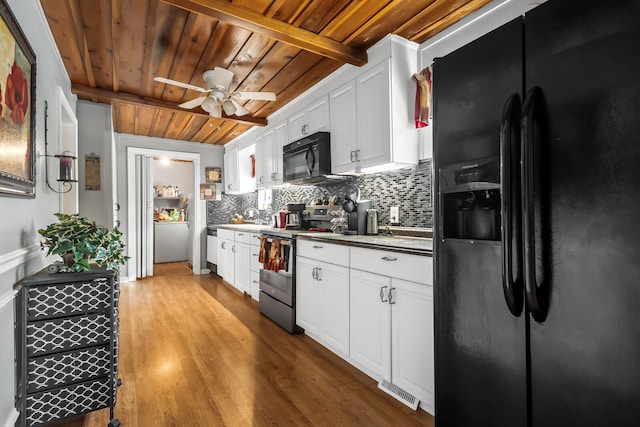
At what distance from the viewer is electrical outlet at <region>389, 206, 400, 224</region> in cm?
269

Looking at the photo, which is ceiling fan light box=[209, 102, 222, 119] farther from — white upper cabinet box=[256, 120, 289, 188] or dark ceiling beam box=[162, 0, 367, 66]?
dark ceiling beam box=[162, 0, 367, 66]

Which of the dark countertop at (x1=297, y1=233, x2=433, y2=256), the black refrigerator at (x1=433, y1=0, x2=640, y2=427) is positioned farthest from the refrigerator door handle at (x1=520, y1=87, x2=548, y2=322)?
the dark countertop at (x1=297, y1=233, x2=433, y2=256)

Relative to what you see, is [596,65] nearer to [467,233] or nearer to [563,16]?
[563,16]

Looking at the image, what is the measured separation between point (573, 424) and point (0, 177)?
212 centimetres

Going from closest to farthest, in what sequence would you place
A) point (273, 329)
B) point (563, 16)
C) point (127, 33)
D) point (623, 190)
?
1. point (623, 190)
2. point (563, 16)
3. point (127, 33)
4. point (273, 329)

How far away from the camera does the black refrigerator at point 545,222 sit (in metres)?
0.79

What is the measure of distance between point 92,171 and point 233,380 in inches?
115

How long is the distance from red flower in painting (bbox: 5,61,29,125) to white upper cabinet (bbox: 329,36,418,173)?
2109mm

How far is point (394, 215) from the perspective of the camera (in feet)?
8.90

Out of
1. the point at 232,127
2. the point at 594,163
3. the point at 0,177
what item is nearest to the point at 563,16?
the point at 594,163

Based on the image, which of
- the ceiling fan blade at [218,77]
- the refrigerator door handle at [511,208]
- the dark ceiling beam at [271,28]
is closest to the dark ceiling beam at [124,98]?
the ceiling fan blade at [218,77]

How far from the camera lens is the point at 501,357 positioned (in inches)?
41.0

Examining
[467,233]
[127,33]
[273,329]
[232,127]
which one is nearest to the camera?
[467,233]

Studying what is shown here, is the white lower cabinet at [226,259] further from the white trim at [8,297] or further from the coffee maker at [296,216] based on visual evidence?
the white trim at [8,297]
